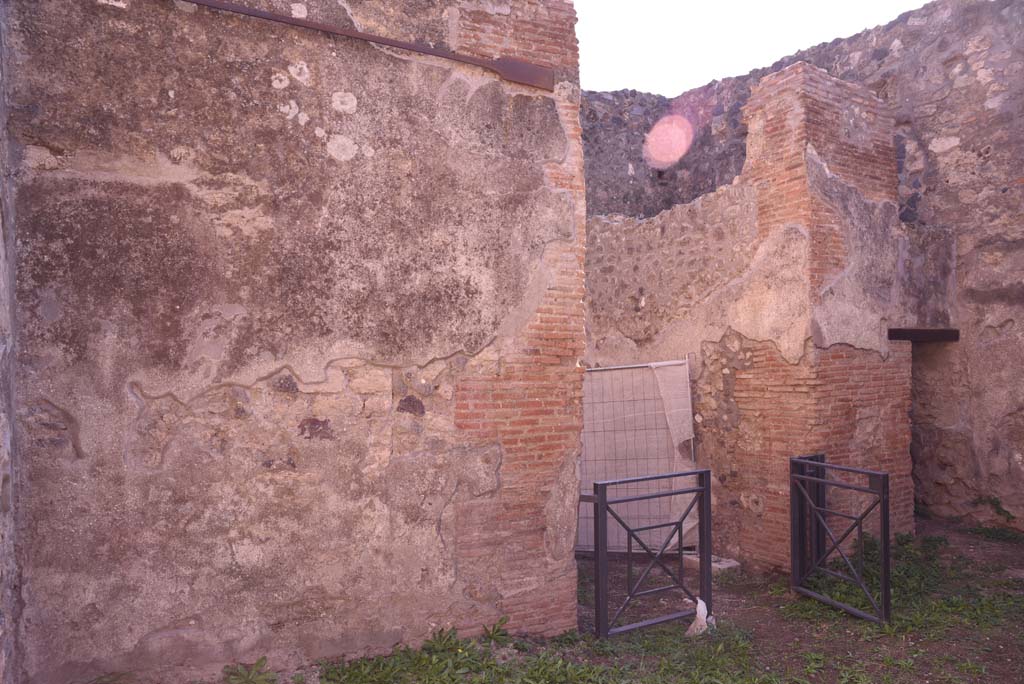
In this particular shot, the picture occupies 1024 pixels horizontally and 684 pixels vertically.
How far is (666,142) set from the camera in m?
9.34

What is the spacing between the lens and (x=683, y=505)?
253 inches

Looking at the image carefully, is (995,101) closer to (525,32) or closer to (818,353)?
(818,353)

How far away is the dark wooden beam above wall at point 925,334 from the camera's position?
6.41 m

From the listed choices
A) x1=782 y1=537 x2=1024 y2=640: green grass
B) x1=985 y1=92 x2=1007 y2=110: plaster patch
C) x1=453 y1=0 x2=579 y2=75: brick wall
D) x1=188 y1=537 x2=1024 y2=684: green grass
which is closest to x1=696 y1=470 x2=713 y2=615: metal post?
x1=188 y1=537 x2=1024 y2=684: green grass

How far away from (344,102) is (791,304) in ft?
12.7

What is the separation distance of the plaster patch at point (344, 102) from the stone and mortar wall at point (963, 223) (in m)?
5.31

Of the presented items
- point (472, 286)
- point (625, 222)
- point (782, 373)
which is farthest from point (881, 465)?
point (472, 286)

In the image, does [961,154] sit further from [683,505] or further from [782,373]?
[683,505]

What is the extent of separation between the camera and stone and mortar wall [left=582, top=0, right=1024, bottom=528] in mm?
6629

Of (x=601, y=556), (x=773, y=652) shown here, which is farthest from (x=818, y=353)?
(x=601, y=556)

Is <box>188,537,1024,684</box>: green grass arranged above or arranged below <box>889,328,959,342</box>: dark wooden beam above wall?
below

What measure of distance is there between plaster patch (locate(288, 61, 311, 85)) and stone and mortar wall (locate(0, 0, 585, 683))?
10mm

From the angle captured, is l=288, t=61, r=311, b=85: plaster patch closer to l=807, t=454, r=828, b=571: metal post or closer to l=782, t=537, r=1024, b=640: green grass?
l=807, t=454, r=828, b=571: metal post

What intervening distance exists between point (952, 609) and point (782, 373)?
78.9 inches
